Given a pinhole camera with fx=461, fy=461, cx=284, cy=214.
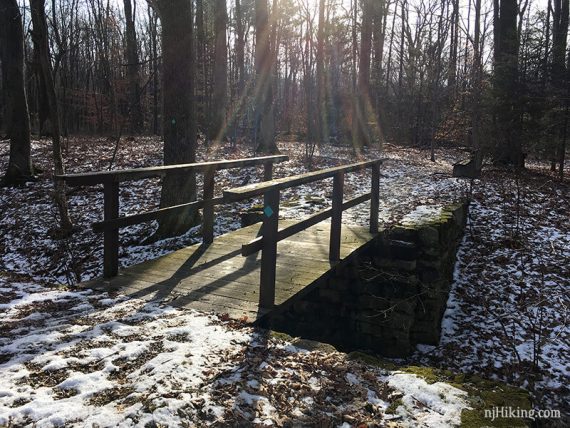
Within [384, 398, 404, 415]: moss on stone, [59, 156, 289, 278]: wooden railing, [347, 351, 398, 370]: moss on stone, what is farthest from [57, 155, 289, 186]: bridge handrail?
[384, 398, 404, 415]: moss on stone

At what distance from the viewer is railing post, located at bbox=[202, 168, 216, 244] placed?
6.45m

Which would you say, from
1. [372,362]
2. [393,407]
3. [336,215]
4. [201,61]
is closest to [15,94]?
[201,61]

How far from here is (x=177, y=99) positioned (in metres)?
8.22

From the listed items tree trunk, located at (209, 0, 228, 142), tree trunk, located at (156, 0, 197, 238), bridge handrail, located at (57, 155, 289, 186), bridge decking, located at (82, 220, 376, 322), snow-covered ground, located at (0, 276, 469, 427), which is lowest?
snow-covered ground, located at (0, 276, 469, 427)

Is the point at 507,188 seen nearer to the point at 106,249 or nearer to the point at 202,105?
the point at 106,249

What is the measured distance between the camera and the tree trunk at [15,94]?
1298cm

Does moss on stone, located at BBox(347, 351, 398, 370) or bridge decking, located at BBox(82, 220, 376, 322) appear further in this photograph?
bridge decking, located at BBox(82, 220, 376, 322)

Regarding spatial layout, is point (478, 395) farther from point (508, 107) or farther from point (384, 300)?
point (508, 107)

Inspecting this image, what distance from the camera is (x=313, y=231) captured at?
→ 796cm

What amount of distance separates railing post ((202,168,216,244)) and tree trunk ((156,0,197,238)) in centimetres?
188

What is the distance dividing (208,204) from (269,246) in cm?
242

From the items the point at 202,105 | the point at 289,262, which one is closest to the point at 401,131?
the point at 202,105

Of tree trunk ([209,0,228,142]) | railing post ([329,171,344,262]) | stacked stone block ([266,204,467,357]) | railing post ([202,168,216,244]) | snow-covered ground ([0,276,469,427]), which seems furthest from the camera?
tree trunk ([209,0,228,142])

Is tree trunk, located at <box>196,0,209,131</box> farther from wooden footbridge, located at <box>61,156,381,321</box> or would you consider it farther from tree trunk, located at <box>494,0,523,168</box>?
wooden footbridge, located at <box>61,156,381,321</box>
